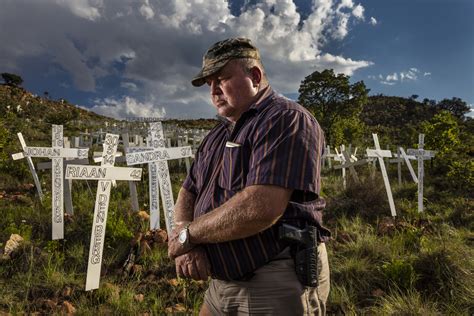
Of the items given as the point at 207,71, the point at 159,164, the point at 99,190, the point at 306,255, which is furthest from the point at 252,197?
the point at 159,164

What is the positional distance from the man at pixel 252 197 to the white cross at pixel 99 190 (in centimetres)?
247

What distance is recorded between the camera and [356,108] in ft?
133

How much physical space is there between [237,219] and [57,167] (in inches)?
232

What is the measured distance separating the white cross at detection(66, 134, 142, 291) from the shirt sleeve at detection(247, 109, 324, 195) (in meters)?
3.13

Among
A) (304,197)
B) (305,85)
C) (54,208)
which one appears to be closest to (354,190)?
(54,208)

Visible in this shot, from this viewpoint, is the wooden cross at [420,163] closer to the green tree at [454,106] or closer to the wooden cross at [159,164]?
the wooden cross at [159,164]

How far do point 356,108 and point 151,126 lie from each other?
38.3 meters

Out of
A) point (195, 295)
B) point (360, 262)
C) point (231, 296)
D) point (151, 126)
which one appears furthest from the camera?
point (151, 126)

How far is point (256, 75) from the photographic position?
2.00m

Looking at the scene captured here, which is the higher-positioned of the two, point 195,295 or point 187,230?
point 187,230

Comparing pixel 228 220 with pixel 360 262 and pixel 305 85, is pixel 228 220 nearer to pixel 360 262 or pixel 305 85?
pixel 360 262

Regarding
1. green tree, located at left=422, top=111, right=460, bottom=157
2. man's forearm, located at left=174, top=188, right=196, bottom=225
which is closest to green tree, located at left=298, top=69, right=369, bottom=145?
green tree, located at left=422, top=111, right=460, bottom=157

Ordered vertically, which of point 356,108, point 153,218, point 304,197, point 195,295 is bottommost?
point 195,295


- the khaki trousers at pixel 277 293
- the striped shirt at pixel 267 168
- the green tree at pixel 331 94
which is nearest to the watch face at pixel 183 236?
the striped shirt at pixel 267 168
